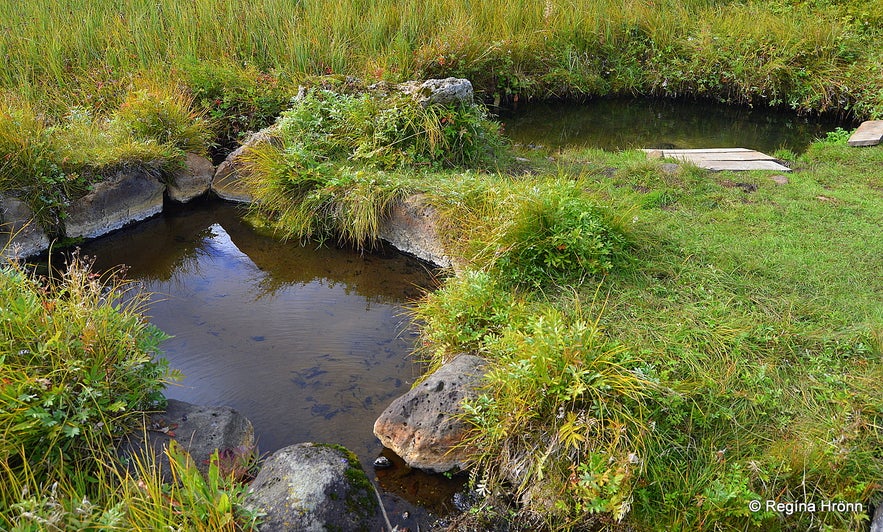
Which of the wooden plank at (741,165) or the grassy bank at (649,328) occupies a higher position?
the grassy bank at (649,328)

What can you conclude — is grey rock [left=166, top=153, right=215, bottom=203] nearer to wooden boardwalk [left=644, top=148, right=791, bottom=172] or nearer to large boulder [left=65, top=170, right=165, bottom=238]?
large boulder [left=65, top=170, right=165, bottom=238]

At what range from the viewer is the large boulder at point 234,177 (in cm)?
750

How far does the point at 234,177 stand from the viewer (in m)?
7.64

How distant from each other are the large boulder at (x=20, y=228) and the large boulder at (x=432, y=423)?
423cm

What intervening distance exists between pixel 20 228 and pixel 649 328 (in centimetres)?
561

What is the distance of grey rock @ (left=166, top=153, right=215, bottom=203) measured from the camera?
754 centimetres

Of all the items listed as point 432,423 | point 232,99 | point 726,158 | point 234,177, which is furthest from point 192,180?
point 726,158

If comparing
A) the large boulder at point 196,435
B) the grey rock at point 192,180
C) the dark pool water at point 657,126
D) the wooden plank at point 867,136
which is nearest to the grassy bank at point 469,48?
the dark pool water at point 657,126

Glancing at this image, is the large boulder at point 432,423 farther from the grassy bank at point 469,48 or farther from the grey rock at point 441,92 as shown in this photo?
the grassy bank at point 469,48

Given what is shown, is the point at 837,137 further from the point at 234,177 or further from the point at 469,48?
the point at 234,177

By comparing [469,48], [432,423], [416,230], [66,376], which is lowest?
[416,230]

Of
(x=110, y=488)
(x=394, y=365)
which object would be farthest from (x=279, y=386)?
(x=110, y=488)

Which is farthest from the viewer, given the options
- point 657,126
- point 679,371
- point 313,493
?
point 657,126

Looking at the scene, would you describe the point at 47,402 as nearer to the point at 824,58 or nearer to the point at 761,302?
the point at 761,302
